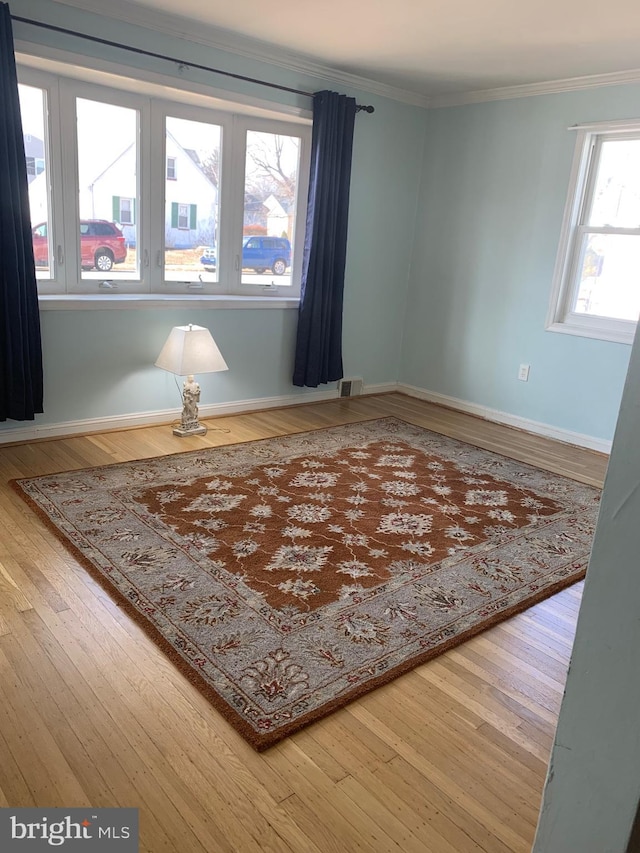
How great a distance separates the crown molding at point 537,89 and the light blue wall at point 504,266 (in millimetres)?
41

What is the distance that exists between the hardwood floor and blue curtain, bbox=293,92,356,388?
2.78 m

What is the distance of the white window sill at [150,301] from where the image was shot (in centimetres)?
371

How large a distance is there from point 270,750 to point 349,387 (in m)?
3.86

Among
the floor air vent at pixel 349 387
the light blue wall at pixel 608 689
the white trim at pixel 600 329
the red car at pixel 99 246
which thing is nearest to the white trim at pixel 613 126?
the white trim at pixel 600 329

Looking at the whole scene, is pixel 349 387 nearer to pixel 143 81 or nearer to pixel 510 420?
pixel 510 420

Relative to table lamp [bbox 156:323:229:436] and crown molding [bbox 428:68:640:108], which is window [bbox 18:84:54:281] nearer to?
table lamp [bbox 156:323:229:436]

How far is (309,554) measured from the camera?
106 inches

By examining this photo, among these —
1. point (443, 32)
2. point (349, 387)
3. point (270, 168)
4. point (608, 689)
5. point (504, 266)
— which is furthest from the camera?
point (349, 387)

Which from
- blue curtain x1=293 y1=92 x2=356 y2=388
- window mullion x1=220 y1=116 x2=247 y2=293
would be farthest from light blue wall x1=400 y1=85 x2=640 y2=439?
window mullion x1=220 y1=116 x2=247 y2=293

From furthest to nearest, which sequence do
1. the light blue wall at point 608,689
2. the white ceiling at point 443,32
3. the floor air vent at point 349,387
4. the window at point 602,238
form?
the floor air vent at point 349,387
the window at point 602,238
the white ceiling at point 443,32
the light blue wall at point 608,689

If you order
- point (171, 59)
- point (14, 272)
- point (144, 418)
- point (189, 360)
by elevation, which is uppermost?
point (171, 59)

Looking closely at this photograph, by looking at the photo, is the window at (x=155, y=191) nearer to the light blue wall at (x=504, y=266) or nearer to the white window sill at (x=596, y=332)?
the light blue wall at (x=504, y=266)

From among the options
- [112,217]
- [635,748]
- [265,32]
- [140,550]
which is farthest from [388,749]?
[265,32]

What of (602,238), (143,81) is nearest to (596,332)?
(602,238)
